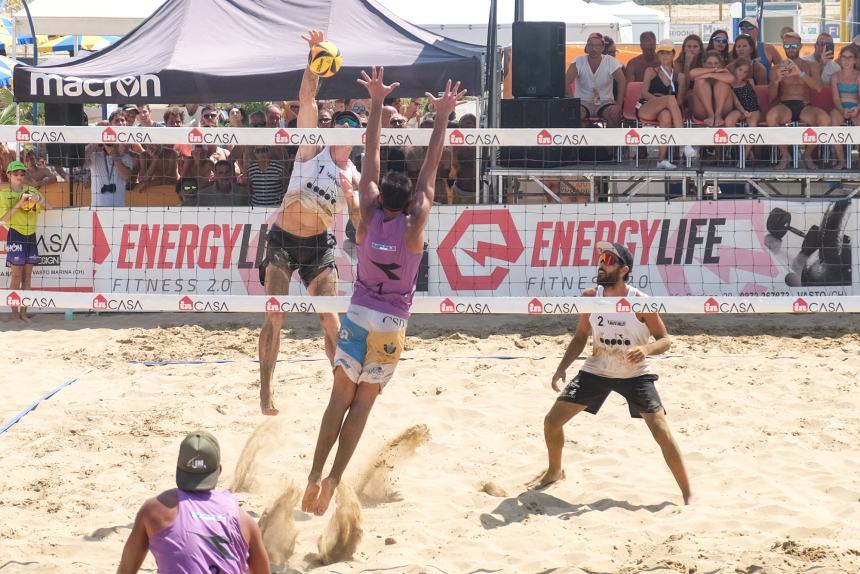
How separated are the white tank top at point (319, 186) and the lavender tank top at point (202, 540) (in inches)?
110

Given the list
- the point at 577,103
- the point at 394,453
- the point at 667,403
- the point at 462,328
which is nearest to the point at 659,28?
the point at 577,103

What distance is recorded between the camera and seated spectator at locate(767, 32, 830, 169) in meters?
11.1

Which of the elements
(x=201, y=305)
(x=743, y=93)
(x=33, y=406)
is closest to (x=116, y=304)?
(x=201, y=305)

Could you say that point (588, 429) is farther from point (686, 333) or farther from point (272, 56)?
point (272, 56)

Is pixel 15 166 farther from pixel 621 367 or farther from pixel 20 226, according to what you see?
pixel 621 367

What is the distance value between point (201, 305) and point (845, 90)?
7647 mm

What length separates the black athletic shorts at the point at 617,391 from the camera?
6.14 meters

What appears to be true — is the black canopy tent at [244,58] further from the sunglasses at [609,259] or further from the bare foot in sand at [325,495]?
the bare foot in sand at [325,495]

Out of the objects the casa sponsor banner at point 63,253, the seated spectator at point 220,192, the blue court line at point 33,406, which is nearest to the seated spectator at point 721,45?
the seated spectator at point 220,192

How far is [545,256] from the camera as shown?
1071 centimetres

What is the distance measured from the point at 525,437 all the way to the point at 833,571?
106 inches

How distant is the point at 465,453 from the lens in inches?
276

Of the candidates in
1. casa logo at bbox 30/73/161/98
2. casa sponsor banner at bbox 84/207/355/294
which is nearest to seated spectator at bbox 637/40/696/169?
casa sponsor banner at bbox 84/207/355/294

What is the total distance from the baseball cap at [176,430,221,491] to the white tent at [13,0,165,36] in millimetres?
12287
